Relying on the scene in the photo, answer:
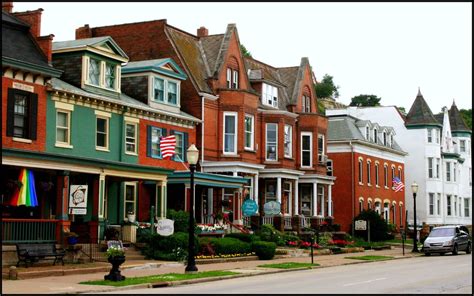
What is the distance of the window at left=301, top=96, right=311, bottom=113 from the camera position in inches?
2147

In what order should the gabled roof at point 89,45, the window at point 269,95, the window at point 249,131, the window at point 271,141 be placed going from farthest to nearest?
1. the window at point 269,95
2. the window at point 271,141
3. the window at point 249,131
4. the gabled roof at point 89,45

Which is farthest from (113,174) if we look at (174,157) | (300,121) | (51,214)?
(300,121)

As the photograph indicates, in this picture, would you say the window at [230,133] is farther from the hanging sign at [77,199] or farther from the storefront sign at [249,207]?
the hanging sign at [77,199]

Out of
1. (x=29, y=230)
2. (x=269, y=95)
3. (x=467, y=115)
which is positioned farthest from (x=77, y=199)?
(x=467, y=115)

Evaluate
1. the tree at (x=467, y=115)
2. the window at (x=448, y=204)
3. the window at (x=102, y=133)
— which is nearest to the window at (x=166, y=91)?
the window at (x=102, y=133)

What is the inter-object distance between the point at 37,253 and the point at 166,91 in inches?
646

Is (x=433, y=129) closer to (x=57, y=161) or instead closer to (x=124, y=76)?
(x=124, y=76)

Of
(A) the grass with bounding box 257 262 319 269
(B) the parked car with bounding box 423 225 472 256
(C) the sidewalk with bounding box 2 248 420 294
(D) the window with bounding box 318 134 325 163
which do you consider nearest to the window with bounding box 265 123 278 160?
(D) the window with bounding box 318 134 325 163

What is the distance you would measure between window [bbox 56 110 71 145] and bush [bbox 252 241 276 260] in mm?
10527

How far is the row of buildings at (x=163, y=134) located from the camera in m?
31.6

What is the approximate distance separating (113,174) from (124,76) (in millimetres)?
9916

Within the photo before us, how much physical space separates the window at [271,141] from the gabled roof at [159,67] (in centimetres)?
893

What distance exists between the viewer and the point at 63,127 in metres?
34.2

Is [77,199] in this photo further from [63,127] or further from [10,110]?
[63,127]
